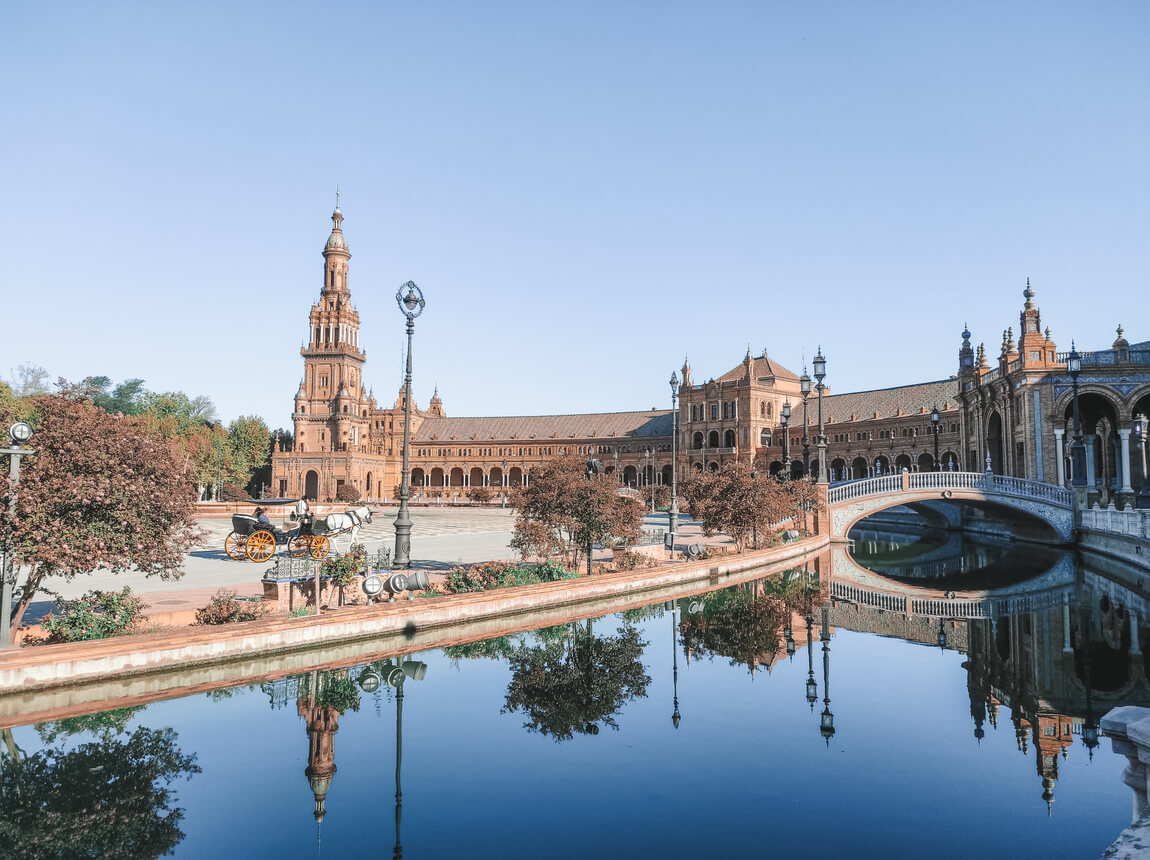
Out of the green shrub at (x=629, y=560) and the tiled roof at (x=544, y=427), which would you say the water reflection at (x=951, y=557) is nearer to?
the green shrub at (x=629, y=560)

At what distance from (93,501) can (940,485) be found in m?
37.5

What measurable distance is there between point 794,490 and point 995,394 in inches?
876

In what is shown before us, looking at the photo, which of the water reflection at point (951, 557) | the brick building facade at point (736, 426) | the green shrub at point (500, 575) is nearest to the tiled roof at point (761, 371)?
the brick building facade at point (736, 426)

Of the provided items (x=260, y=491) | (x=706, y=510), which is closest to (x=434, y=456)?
(x=260, y=491)

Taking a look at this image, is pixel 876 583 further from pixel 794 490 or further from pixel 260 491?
pixel 260 491

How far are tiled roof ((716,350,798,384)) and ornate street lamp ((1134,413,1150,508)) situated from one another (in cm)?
4963

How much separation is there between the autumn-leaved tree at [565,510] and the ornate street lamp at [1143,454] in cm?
3121

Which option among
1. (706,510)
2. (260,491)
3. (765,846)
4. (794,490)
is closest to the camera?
(765,846)

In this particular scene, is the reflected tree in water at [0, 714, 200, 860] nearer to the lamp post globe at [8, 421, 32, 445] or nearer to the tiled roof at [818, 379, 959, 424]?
the lamp post globe at [8, 421, 32, 445]

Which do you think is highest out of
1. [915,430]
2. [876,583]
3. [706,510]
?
[915,430]

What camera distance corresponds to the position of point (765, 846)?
727cm

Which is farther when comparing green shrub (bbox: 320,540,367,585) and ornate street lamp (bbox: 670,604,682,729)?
green shrub (bbox: 320,540,367,585)

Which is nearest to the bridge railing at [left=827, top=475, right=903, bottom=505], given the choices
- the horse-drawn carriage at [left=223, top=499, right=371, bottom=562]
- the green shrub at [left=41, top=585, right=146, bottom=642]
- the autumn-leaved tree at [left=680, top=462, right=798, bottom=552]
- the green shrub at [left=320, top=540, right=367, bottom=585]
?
the autumn-leaved tree at [left=680, top=462, right=798, bottom=552]

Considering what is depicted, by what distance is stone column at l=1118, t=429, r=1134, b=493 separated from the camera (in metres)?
38.6
